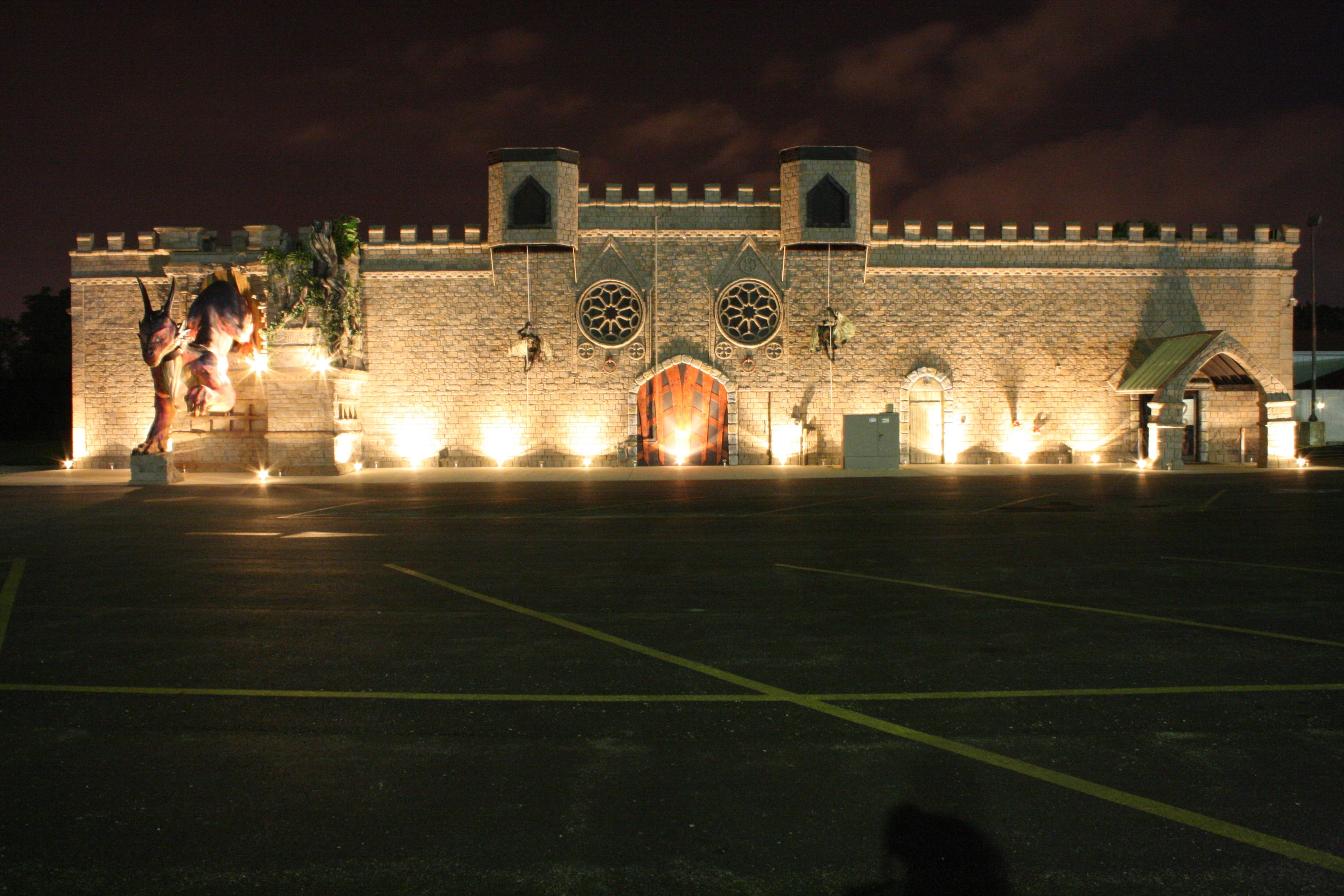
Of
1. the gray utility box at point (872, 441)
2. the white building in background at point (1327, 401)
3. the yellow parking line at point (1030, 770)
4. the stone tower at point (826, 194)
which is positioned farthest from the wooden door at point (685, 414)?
the white building in background at point (1327, 401)

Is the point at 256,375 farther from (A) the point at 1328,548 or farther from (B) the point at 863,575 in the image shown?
(A) the point at 1328,548

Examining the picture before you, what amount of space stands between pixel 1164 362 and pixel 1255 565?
19.0 meters

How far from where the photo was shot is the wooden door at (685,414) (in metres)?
26.4

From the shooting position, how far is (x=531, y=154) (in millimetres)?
24906

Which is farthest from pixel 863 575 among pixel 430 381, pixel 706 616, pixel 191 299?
pixel 191 299

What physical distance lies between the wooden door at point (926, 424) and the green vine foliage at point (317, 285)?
1845cm

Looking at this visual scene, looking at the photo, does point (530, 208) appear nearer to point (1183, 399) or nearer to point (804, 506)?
point (804, 506)

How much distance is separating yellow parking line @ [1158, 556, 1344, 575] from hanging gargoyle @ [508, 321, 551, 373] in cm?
2018

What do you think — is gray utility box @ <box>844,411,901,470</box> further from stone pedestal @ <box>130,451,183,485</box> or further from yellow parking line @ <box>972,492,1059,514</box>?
stone pedestal @ <box>130,451,183,485</box>

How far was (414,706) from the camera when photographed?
4410 mm

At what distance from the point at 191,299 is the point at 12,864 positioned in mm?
27389

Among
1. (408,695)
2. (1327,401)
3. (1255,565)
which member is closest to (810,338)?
(1255,565)

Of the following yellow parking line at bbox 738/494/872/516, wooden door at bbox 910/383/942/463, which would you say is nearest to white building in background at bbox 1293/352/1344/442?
wooden door at bbox 910/383/942/463

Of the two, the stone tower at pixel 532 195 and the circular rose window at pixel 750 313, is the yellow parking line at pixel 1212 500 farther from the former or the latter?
the stone tower at pixel 532 195
